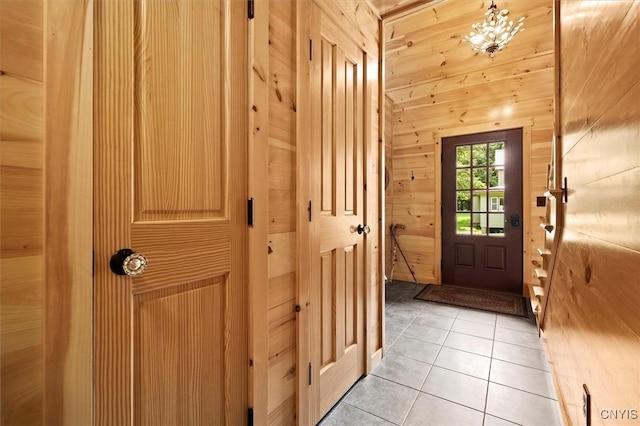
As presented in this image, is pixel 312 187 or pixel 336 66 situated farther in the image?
pixel 336 66

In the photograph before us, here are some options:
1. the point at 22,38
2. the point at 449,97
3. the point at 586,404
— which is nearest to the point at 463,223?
the point at 449,97

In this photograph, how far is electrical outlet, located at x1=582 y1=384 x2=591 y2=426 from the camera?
0.97 meters

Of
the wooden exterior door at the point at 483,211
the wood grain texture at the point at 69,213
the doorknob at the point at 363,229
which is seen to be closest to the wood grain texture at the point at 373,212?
the doorknob at the point at 363,229

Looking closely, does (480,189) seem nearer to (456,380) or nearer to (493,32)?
(493,32)

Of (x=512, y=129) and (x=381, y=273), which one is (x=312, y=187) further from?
(x=512, y=129)

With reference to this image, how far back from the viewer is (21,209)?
1.92 feet

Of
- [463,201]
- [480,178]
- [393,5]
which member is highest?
[393,5]

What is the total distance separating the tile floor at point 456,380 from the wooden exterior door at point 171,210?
3.08 ft

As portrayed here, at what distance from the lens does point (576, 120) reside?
128 cm

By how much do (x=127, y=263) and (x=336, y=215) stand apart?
3.53 ft

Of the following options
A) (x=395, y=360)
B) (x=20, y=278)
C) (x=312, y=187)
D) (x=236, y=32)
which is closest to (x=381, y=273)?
(x=395, y=360)

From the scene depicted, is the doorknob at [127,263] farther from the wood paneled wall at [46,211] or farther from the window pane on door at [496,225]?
the window pane on door at [496,225]

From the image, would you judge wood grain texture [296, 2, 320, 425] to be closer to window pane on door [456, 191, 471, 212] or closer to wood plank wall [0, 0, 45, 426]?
wood plank wall [0, 0, 45, 426]

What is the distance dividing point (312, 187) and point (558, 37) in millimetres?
1888
